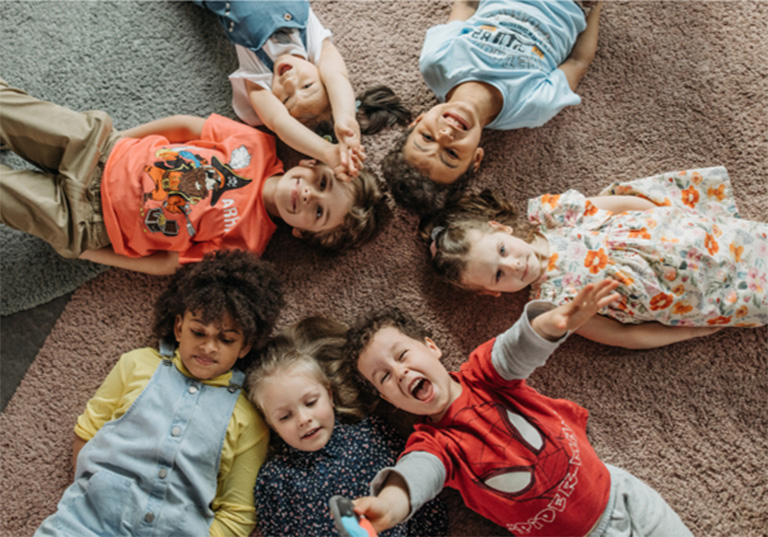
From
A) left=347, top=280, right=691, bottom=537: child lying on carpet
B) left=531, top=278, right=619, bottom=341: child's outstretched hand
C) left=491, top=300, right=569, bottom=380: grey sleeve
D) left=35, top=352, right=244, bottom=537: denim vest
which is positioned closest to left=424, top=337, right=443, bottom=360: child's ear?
left=347, top=280, right=691, bottom=537: child lying on carpet

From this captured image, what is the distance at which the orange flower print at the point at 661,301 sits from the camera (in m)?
1.26

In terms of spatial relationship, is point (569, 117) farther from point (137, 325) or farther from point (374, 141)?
point (137, 325)

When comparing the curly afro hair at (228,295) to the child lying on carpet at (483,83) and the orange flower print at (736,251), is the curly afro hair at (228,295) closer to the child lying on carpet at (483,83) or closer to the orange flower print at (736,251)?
the child lying on carpet at (483,83)

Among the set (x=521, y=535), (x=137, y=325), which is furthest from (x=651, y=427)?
(x=137, y=325)

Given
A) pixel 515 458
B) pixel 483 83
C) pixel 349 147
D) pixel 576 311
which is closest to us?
pixel 576 311

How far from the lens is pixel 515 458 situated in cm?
117

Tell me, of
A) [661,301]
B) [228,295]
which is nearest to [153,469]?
[228,295]

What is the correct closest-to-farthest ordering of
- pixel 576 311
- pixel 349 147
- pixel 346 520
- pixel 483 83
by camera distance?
pixel 346 520, pixel 576 311, pixel 349 147, pixel 483 83

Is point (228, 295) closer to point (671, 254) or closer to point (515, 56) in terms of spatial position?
point (515, 56)

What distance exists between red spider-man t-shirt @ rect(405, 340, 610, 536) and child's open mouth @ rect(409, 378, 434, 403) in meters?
0.08

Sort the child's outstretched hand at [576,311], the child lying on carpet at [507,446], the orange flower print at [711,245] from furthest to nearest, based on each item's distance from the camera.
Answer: the orange flower print at [711,245] → the child lying on carpet at [507,446] → the child's outstretched hand at [576,311]

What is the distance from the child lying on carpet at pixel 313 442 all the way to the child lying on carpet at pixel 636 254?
40 cm

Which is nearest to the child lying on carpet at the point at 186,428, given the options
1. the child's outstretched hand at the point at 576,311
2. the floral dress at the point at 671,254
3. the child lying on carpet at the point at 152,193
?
the child lying on carpet at the point at 152,193

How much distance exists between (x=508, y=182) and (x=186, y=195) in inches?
32.8
